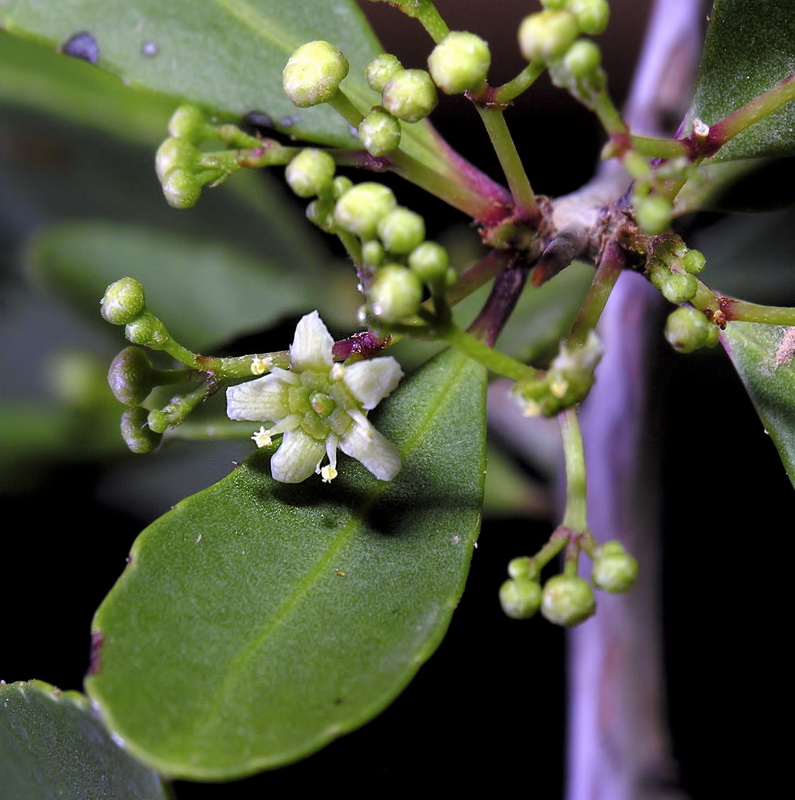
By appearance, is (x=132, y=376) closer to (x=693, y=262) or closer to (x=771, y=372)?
(x=693, y=262)

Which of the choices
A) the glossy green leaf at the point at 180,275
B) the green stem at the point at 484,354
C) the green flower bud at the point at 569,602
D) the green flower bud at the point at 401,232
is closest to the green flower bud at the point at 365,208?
the green flower bud at the point at 401,232

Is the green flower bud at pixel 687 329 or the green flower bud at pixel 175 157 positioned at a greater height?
the green flower bud at pixel 175 157

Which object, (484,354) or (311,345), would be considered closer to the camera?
(484,354)

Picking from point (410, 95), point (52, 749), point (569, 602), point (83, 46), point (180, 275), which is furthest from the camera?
point (180, 275)

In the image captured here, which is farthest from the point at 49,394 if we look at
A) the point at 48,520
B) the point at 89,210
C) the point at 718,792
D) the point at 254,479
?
the point at 718,792

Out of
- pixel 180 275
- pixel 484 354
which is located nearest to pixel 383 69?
pixel 484 354

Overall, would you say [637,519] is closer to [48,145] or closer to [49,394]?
[49,394]

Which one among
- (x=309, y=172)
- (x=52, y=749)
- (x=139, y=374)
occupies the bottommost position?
(x=52, y=749)

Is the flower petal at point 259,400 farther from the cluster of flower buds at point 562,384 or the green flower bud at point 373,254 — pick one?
the cluster of flower buds at point 562,384
